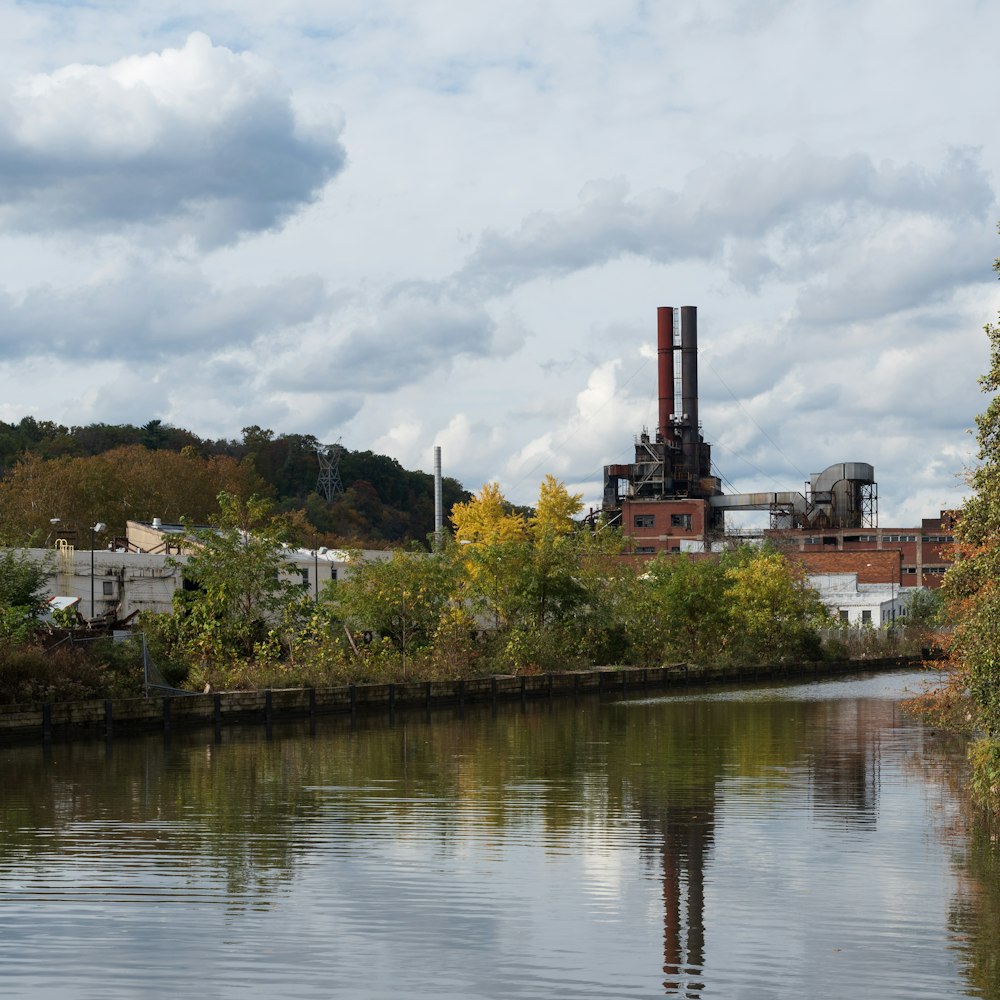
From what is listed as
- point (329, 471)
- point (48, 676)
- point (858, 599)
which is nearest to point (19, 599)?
point (48, 676)

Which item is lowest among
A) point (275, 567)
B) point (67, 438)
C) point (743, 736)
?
point (743, 736)

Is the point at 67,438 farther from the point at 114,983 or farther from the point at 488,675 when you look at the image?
the point at 114,983

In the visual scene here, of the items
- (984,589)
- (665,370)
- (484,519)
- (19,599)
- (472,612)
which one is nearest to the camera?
(984,589)

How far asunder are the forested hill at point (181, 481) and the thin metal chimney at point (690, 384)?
27733 millimetres

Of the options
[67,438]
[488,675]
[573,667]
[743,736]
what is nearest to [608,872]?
[743,736]

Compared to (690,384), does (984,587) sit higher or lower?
lower

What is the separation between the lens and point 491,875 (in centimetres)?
1647

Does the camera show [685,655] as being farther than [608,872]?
Yes

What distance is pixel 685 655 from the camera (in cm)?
6888

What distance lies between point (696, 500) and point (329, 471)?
36733 mm

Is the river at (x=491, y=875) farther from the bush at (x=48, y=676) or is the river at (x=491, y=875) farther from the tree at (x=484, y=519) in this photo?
the tree at (x=484, y=519)

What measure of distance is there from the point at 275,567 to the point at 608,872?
31.2 m

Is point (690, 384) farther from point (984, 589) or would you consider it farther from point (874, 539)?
point (984, 589)

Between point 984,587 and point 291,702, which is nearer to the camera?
point 984,587
